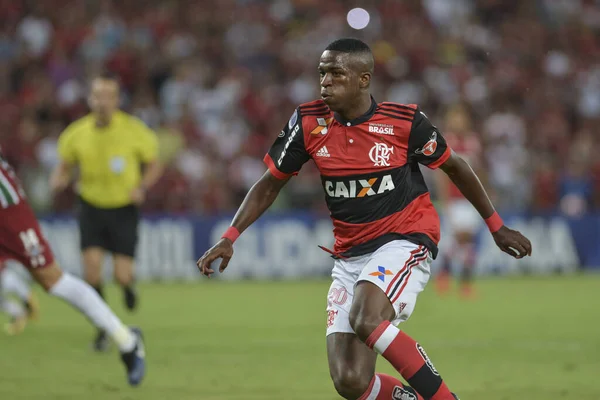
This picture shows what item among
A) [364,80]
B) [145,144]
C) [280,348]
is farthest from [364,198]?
[145,144]

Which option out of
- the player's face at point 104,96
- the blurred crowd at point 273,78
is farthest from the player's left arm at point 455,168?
the blurred crowd at point 273,78

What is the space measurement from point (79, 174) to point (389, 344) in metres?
6.53

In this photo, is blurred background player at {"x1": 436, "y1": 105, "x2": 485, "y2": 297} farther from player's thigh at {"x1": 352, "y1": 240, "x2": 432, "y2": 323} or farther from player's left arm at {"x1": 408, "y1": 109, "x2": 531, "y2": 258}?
player's thigh at {"x1": 352, "y1": 240, "x2": 432, "y2": 323}

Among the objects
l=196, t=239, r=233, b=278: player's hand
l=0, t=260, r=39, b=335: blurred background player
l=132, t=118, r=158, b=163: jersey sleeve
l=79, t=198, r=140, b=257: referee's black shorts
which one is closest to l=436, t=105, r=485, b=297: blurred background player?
l=132, t=118, r=158, b=163: jersey sleeve

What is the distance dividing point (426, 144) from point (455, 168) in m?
0.25

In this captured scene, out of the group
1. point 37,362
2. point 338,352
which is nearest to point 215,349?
point 37,362

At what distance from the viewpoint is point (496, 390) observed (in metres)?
7.60

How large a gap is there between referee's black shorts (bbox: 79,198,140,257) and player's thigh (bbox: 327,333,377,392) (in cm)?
558

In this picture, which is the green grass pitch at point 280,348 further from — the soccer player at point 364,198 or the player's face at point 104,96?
the player's face at point 104,96

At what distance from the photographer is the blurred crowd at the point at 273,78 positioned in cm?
1973

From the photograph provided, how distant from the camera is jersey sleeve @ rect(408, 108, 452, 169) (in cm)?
596

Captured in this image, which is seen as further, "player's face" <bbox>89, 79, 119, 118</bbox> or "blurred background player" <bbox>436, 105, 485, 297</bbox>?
"blurred background player" <bbox>436, 105, 485, 297</bbox>

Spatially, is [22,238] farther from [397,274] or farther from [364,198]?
[397,274]

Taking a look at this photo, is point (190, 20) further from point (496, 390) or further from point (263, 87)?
point (496, 390)
